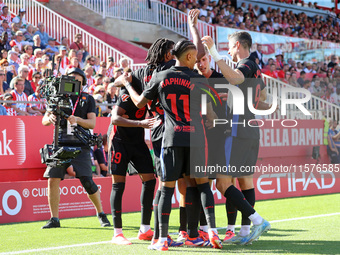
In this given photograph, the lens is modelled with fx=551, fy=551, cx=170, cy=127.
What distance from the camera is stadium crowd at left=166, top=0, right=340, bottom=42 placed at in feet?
80.7

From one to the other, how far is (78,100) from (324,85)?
16.1 m

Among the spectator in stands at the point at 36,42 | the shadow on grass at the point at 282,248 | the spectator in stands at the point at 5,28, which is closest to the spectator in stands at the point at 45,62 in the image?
the spectator in stands at the point at 36,42

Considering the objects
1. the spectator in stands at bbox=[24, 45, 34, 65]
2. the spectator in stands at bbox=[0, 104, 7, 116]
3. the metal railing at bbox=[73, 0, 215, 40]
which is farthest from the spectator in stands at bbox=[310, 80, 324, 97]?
the spectator in stands at bbox=[0, 104, 7, 116]

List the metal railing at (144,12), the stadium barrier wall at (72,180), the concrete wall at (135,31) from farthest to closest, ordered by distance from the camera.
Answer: the concrete wall at (135,31) → the metal railing at (144,12) → the stadium barrier wall at (72,180)

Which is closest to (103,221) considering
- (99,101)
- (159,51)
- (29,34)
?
(159,51)

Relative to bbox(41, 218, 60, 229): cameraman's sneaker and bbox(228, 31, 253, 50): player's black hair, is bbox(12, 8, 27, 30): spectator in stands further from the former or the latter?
bbox(228, 31, 253, 50): player's black hair

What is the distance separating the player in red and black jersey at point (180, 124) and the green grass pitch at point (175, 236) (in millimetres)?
428

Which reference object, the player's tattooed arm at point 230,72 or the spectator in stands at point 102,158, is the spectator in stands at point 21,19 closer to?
the spectator in stands at point 102,158

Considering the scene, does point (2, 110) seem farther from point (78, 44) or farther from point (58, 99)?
point (78, 44)

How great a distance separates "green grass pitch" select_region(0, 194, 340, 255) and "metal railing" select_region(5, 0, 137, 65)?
33.9 feet

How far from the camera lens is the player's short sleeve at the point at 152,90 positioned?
224 inches

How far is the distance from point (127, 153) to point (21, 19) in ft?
42.2

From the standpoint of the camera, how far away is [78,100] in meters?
7.73

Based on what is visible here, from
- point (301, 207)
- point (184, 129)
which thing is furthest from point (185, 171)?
point (301, 207)
